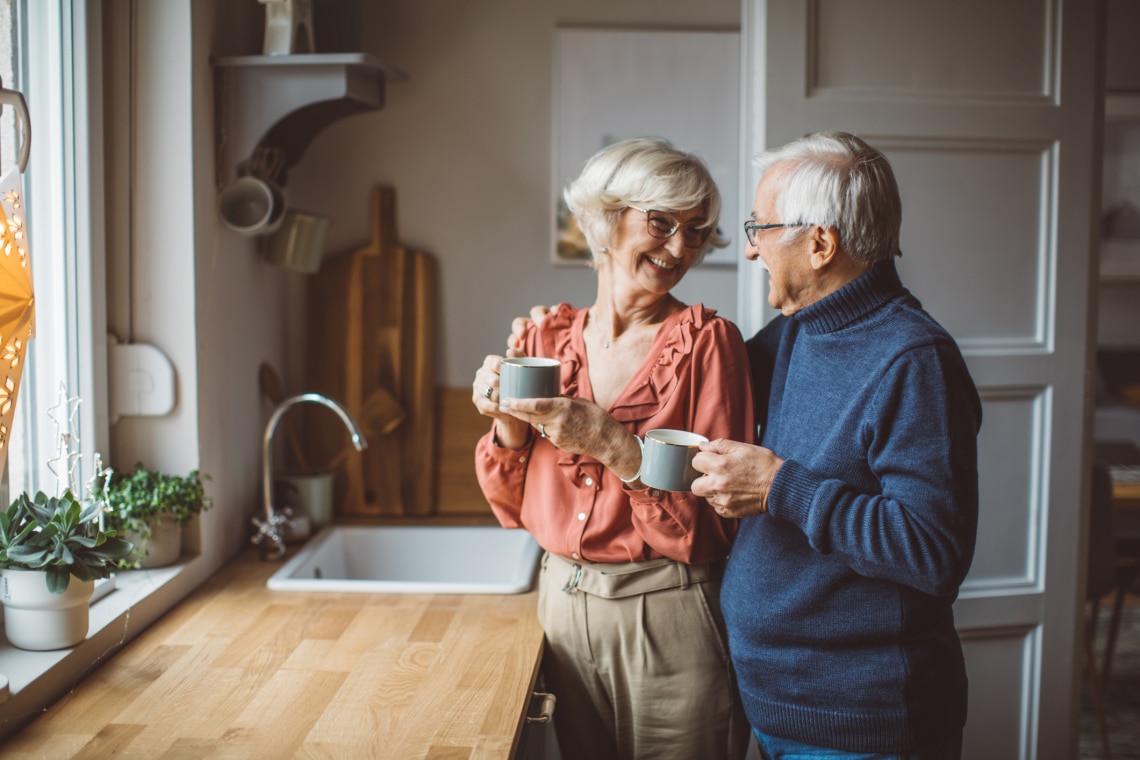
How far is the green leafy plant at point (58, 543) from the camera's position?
127 cm

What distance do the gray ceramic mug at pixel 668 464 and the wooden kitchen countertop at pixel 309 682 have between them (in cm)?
39

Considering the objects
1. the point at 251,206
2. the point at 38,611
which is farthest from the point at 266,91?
the point at 38,611

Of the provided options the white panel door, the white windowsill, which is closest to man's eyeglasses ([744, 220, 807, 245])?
the white panel door

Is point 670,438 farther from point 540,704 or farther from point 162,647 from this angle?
point 162,647

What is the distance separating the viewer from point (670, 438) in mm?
1253

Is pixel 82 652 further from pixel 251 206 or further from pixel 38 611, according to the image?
pixel 251 206

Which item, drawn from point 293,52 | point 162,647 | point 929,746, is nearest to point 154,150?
point 293,52

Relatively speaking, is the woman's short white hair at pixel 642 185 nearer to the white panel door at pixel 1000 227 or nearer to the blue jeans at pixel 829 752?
the white panel door at pixel 1000 227

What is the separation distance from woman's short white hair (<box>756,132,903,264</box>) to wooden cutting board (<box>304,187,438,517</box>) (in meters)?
1.30

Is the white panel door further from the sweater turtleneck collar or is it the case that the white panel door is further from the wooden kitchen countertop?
the wooden kitchen countertop

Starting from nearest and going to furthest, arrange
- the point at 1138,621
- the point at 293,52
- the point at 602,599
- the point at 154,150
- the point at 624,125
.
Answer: the point at 602,599 → the point at 154,150 → the point at 293,52 → the point at 624,125 → the point at 1138,621

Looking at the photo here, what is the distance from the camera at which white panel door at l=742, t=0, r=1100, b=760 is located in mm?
1829

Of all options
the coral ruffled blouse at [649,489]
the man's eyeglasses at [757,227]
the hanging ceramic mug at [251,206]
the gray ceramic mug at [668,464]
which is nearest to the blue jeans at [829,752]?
the coral ruffled blouse at [649,489]

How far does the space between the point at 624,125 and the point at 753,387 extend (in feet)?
3.46
